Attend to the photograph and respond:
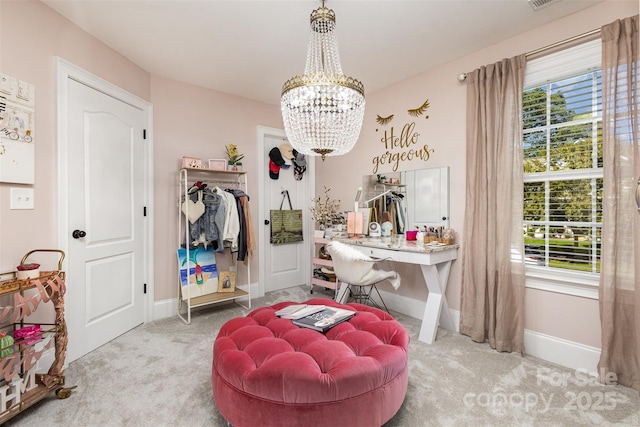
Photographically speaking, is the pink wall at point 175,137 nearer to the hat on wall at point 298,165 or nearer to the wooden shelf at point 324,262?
the hat on wall at point 298,165

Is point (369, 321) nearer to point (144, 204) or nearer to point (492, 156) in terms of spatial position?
point (492, 156)

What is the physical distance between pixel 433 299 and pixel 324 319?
1.26 m

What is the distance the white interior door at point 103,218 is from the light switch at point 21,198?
1.01ft

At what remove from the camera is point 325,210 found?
392 centimetres

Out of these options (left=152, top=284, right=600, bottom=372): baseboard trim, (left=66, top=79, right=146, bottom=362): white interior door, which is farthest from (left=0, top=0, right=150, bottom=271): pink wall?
(left=152, top=284, right=600, bottom=372): baseboard trim

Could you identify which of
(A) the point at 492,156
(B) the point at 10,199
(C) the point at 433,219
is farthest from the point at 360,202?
(B) the point at 10,199

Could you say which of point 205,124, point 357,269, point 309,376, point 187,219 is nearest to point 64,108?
point 187,219

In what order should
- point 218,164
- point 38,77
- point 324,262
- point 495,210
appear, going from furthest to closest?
1. point 324,262
2. point 218,164
3. point 495,210
4. point 38,77

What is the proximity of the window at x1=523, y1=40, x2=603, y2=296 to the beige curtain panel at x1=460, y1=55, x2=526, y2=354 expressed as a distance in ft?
0.44

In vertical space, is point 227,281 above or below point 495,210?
below

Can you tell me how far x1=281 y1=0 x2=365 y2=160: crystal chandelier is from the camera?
1.69 metres

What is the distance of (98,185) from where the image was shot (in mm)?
2508

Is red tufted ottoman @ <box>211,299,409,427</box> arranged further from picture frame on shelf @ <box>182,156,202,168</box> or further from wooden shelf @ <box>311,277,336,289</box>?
picture frame on shelf @ <box>182,156,202,168</box>

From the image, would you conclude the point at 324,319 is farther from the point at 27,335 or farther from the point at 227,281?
the point at 227,281
